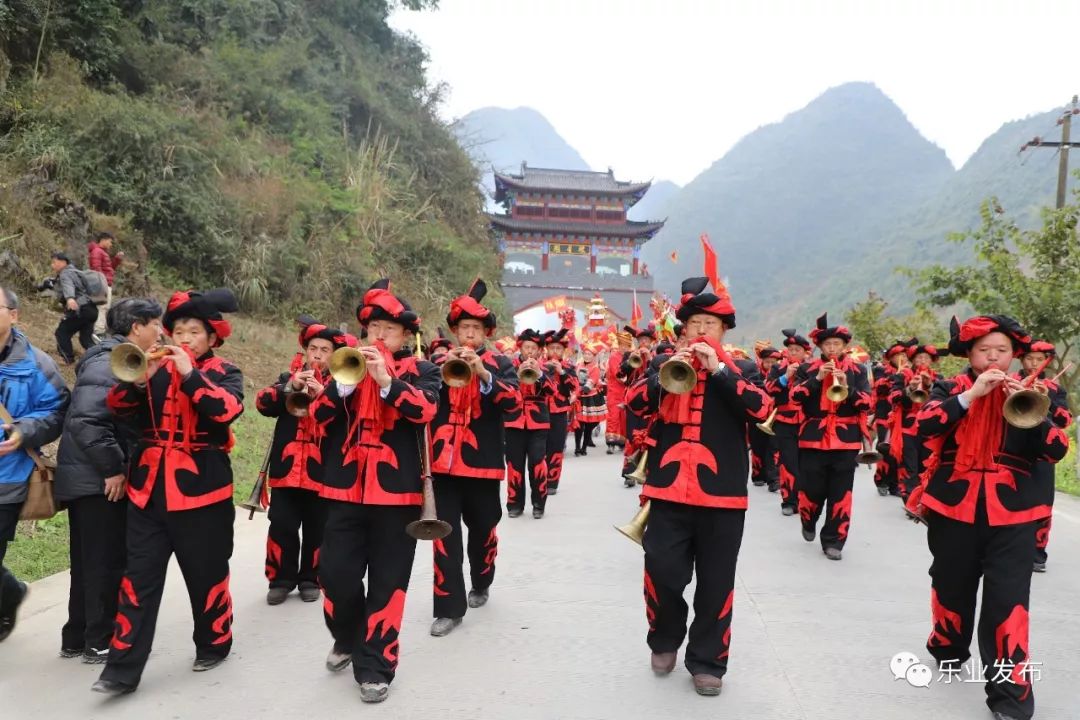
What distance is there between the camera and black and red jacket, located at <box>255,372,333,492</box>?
482 cm

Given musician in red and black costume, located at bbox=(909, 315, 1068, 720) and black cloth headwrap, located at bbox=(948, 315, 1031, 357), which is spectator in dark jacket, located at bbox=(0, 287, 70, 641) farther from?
black cloth headwrap, located at bbox=(948, 315, 1031, 357)

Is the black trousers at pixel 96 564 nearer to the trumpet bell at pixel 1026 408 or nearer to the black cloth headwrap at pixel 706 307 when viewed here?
the black cloth headwrap at pixel 706 307

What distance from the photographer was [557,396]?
9648 millimetres

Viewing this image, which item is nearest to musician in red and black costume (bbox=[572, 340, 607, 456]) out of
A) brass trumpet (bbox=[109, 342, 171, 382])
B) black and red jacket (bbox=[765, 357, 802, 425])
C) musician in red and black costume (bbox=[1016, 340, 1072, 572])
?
black and red jacket (bbox=[765, 357, 802, 425])

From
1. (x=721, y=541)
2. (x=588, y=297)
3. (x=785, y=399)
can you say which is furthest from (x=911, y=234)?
(x=721, y=541)

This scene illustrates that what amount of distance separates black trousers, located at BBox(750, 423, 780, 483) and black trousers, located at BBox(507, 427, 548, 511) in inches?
122

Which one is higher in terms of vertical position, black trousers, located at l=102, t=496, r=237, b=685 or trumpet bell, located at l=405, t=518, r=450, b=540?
trumpet bell, located at l=405, t=518, r=450, b=540

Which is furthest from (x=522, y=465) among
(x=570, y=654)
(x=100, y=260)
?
(x=100, y=260)

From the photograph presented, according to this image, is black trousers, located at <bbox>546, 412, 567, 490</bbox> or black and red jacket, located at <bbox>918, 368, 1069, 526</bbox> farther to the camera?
black trousers, located at <bbox>546, 412, 567, 490</bbox>

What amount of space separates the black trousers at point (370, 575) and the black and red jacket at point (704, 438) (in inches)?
50.4

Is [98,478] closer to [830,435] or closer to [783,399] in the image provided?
[830,435]

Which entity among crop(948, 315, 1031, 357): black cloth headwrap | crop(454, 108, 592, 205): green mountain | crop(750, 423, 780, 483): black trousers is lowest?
crop(750, 423, 780, 483): black trousers

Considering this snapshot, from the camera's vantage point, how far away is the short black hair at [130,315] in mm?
3859

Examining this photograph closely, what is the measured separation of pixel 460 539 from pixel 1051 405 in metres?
3.32
